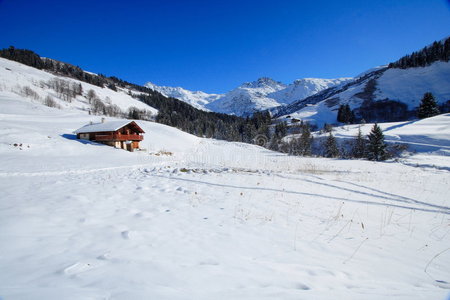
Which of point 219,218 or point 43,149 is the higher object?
point 43,149

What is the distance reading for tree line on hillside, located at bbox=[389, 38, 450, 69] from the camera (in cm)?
11707

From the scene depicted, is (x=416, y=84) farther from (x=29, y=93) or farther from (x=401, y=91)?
(x=29, y=93)

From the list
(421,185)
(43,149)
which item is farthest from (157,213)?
(43,149)

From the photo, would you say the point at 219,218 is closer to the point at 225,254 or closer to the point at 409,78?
the point at 225,254

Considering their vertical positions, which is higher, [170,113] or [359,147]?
[170,113]

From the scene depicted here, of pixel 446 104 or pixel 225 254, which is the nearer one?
pixel 225 254

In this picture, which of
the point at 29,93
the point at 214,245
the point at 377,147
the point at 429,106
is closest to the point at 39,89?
the point at 29,93

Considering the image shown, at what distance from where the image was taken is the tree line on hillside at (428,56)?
11707 cm

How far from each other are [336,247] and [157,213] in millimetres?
4551

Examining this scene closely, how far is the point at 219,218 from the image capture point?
5426mm

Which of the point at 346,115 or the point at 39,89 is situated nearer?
the point at 39,89

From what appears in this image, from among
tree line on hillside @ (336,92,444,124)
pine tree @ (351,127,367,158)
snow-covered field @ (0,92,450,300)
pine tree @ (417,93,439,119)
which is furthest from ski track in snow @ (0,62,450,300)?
tree line on hillside @ (336,92,444,124)

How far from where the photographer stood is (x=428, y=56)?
12275 cm

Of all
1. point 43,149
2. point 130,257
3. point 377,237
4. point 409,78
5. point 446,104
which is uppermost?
point 409,78
